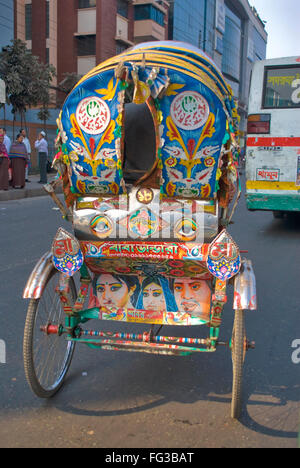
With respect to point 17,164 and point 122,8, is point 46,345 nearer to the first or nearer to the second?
point 17,164

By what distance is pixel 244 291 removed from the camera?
3.16 meters

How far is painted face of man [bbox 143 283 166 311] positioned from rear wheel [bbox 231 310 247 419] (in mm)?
687

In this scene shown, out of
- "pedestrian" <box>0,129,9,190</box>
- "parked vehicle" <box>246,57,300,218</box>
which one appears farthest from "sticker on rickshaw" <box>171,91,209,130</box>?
"pedestrian" <box>0,129,9,190</box>

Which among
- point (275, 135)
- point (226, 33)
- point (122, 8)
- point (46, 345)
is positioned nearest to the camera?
point (46, 345)

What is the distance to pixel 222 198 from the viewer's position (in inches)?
137

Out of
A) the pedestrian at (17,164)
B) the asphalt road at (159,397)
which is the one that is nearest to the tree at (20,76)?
the pedestrian at (17,164)

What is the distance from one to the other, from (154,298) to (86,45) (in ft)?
112

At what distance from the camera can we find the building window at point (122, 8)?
36.1 metres

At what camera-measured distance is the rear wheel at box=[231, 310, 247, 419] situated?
119 inches

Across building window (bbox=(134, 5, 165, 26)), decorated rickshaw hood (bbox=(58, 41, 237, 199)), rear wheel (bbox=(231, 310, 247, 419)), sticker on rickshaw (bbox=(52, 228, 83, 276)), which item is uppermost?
building window (bbox=(134, 5, 165, 26))

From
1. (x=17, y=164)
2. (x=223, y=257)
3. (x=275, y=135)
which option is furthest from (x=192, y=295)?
(x=17, y=164)

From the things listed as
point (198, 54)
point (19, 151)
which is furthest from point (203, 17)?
point (198, 54)

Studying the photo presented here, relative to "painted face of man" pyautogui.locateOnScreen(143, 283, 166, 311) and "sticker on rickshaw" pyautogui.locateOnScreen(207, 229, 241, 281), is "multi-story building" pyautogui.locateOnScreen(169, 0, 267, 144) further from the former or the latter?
"sticker on rickshaw" pyautogui.locateOnScreen(207, 229, 241, 281)

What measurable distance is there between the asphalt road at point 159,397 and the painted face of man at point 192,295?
52cm
